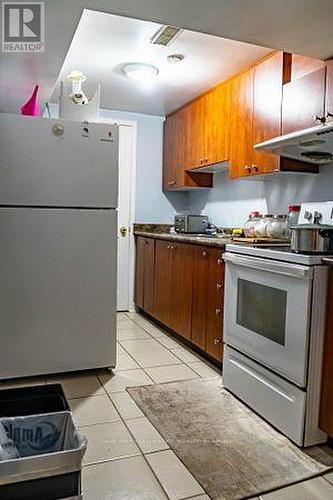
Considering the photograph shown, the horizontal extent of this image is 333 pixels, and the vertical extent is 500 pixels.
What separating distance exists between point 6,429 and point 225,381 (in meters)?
1.35

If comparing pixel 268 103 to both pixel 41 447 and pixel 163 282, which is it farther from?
pixel 41 447

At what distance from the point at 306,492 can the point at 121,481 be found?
72 cm

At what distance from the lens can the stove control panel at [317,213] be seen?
7.75 ft

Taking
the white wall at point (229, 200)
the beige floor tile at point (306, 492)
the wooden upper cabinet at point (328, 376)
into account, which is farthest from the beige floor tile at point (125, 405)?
the white wall at point (229, 200)

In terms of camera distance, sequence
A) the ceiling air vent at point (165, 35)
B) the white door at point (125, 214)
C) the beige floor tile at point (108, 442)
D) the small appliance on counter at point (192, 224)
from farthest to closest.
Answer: the white door at point (125, 214) → the small appliance on counter at point (192, 224) → the ceiling air vent at point (165, 35) → the beige floor tile at point (108, 442)

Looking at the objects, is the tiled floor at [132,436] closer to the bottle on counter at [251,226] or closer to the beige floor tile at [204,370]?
the beige floor tile at [204,370]

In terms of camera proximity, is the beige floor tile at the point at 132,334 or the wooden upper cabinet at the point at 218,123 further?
the beige floor tile at the point at 132,334

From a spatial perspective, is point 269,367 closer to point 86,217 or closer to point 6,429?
point 6,429

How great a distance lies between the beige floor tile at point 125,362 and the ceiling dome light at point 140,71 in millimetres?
2175

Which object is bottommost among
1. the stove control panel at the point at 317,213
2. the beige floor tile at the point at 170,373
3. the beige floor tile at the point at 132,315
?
the beige floor tile at the point at 132,315

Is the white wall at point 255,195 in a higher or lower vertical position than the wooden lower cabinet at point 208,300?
higher

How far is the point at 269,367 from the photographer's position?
79.5 inches

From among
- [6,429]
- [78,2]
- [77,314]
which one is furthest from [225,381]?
[78,2]

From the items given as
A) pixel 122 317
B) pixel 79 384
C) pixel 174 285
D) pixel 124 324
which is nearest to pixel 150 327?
pixel 124 324
